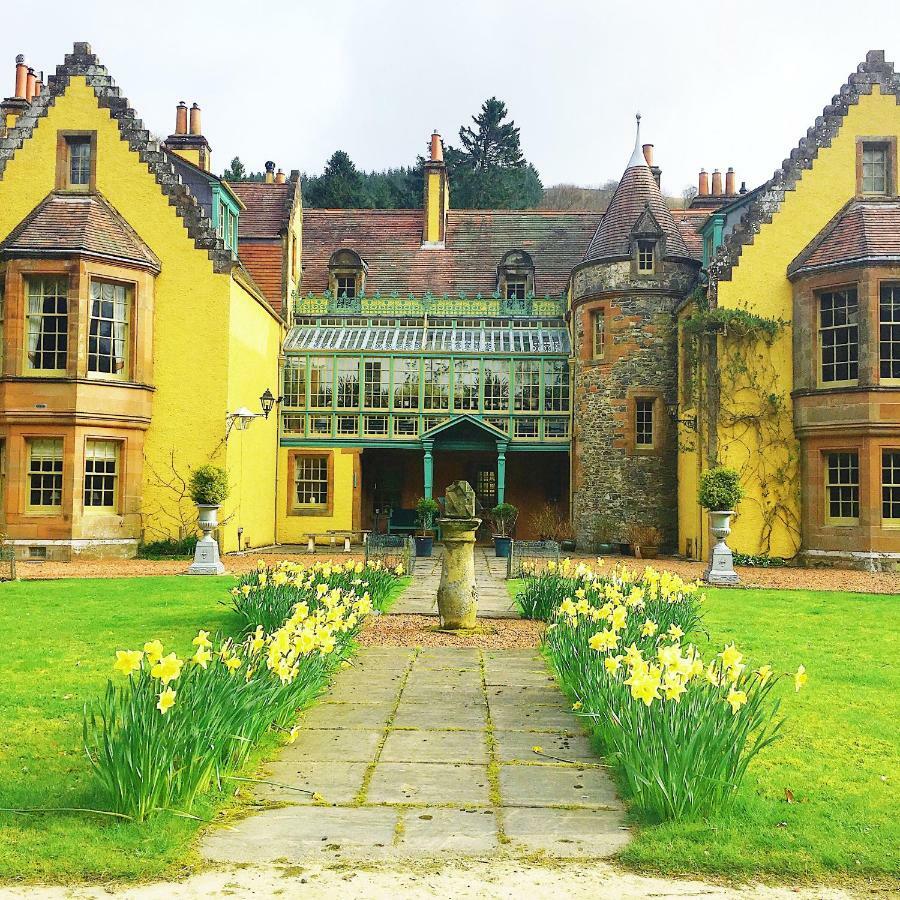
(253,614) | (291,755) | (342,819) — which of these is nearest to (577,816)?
(342,819)

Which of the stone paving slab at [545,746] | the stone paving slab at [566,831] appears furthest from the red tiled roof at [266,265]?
the stone paving slab at [566,831]

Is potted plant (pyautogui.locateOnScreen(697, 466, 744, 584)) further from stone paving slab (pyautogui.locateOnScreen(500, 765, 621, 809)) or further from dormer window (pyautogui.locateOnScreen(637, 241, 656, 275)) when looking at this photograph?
stone paving slab (pyautogui.locateOnScreen(500, 765, 621, 809))

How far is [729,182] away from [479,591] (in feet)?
77.5

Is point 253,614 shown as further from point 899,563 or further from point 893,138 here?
point 893,138

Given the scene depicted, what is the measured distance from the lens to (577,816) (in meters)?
4.92

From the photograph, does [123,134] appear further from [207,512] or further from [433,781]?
[433,781]

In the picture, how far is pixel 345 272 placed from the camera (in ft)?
99.3

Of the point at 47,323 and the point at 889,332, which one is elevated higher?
the point at 47,323

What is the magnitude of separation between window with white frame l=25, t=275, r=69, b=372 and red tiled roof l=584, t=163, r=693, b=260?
1399 cm

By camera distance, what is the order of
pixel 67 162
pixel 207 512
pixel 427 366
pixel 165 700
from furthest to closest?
pixel 427 366 < pixel 67 162 < pixel 207 512 < pixel 165 700

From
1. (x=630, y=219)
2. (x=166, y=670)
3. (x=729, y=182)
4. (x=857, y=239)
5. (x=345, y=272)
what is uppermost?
(x=729, y=182)

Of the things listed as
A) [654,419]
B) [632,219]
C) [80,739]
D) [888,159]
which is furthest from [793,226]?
[80,739]

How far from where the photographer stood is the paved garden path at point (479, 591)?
511 inches

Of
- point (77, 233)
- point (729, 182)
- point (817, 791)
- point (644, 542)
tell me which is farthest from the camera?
point (729, 182)
